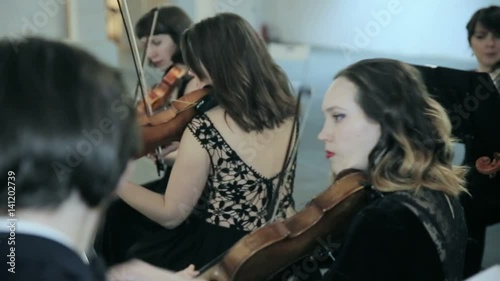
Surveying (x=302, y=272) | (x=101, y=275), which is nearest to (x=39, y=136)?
(x=101, y=275)

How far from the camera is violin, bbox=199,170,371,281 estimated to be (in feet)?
4.50

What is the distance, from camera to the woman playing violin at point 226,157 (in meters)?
1.76

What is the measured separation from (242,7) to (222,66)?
19.0ft

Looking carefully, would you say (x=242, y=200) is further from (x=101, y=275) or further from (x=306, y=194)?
(x=306, y=194)

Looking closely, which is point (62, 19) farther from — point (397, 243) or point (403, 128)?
point (397, 243)

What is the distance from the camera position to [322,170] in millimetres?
3809

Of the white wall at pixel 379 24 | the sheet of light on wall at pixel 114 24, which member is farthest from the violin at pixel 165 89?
the sheet of light on wall at pixel 114 24

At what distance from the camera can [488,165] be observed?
2150mm

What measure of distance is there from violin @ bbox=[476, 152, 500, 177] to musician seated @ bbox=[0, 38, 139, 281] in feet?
5.40

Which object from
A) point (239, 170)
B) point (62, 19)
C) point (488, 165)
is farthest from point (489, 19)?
point (62, 19)

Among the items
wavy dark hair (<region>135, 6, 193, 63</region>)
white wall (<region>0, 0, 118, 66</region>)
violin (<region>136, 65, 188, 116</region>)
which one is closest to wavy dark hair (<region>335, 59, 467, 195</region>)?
violin (<region>136, 65, 188, 116</region>)

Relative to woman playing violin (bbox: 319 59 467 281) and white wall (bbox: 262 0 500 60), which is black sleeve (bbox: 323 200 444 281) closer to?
woman playing violin (bbox: 319 59 467 281)

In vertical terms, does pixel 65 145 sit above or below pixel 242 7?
above

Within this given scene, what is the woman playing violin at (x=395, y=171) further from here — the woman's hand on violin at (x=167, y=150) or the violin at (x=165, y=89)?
the violin at (x=165, y=89)
